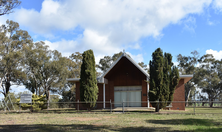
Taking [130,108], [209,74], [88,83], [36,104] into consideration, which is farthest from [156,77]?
[209,74]

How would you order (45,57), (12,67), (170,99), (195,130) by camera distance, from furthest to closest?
(45,57) → (12,67) → (170,99) → (195,130)

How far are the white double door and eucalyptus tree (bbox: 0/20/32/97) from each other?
1753 centimetres

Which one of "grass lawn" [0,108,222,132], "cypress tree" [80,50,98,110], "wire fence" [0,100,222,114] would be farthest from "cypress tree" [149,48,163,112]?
"cypress tree" [80,50,98,110]

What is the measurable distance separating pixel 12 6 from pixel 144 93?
642 inches

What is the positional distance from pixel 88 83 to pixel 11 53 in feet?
59.7

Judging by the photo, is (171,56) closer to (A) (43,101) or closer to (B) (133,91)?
(B) (133,91)

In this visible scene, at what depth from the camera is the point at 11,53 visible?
31031 millimetres

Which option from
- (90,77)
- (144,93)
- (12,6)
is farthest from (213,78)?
(12,6)

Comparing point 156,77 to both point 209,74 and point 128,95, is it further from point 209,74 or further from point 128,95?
point 209,74

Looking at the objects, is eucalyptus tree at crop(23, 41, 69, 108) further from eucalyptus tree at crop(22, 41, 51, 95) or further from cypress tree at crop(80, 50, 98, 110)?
cypress tree at crop(80, 50, 98, 110)

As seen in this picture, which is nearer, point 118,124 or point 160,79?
point 118,124

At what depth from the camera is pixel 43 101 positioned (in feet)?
68.3

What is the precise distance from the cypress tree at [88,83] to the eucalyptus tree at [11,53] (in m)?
17.0

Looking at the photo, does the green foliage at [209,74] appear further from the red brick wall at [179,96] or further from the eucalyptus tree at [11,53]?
the eucalyptus tree at [11,53]
